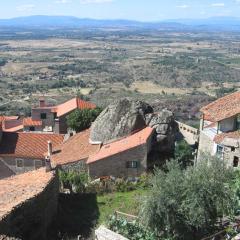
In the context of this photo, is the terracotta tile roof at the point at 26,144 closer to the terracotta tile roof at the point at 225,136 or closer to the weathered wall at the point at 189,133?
the weathered wall at the point at 189,133

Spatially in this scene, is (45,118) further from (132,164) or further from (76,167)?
(132,164)

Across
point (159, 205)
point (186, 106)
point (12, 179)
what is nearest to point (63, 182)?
point (12, 179)

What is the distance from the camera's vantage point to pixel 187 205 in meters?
22.6

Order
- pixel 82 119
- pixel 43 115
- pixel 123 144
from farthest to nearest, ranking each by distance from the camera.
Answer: pixel 43 115 → pixel 82 119 → pixel 123 144

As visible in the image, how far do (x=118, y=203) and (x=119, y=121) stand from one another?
38.1ft

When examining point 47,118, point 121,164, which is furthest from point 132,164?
point 47,118

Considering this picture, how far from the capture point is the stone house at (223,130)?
32312 millimetres

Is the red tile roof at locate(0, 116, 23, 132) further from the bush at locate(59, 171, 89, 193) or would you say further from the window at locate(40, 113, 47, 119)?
the bush at locate(59, 171, 89, 193)

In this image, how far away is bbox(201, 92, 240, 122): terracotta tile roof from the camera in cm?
3412

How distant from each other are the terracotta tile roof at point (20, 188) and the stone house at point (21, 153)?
1452 cm

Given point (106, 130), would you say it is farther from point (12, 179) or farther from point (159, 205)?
point (159, 205)

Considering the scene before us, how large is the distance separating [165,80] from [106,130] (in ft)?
487

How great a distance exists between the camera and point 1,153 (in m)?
46.7

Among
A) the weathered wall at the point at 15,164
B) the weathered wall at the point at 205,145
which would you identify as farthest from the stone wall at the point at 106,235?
the weathered wall at the point at 15,164
